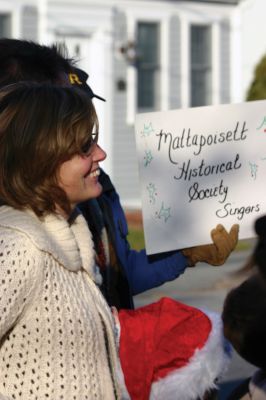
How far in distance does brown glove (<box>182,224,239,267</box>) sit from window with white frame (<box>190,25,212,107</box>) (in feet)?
47.9

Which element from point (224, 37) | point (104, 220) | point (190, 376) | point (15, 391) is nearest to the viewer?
point (15, 391)

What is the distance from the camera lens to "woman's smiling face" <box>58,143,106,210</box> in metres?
2.44

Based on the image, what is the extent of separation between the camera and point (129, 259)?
3.13 m

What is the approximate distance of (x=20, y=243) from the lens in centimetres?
231

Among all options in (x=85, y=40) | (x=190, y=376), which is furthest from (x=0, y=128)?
(x=85, y=40)

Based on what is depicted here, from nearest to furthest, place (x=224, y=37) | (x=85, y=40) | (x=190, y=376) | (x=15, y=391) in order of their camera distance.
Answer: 1. (x=15, y=391)
2. (x=190, y=376)
3. (x=85, y=40)
4. (x=224, y=37)

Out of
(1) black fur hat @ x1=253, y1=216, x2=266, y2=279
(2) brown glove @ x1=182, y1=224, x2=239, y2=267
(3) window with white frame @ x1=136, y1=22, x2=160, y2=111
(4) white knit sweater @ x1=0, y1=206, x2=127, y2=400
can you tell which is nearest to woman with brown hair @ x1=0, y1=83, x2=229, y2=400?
(4) white knit sweater @ x1=0, y1=206, x2=127, y2=400

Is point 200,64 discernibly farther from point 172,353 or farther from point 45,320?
point 45,320

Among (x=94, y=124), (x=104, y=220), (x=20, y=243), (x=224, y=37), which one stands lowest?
(x=224, y=37)

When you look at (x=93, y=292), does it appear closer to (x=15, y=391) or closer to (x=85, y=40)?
(x=15, y=391)

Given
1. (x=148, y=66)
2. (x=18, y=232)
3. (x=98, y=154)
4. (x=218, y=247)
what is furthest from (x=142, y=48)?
(x=18, y=232)

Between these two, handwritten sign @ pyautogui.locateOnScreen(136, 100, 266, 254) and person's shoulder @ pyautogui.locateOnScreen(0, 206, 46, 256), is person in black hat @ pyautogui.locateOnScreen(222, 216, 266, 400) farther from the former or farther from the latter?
handwritten sign @ pyautogui.locateOnScreen(136, 100, 266, 254)

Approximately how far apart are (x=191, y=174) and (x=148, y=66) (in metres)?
14.2

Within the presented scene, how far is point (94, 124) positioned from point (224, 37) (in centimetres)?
1559
